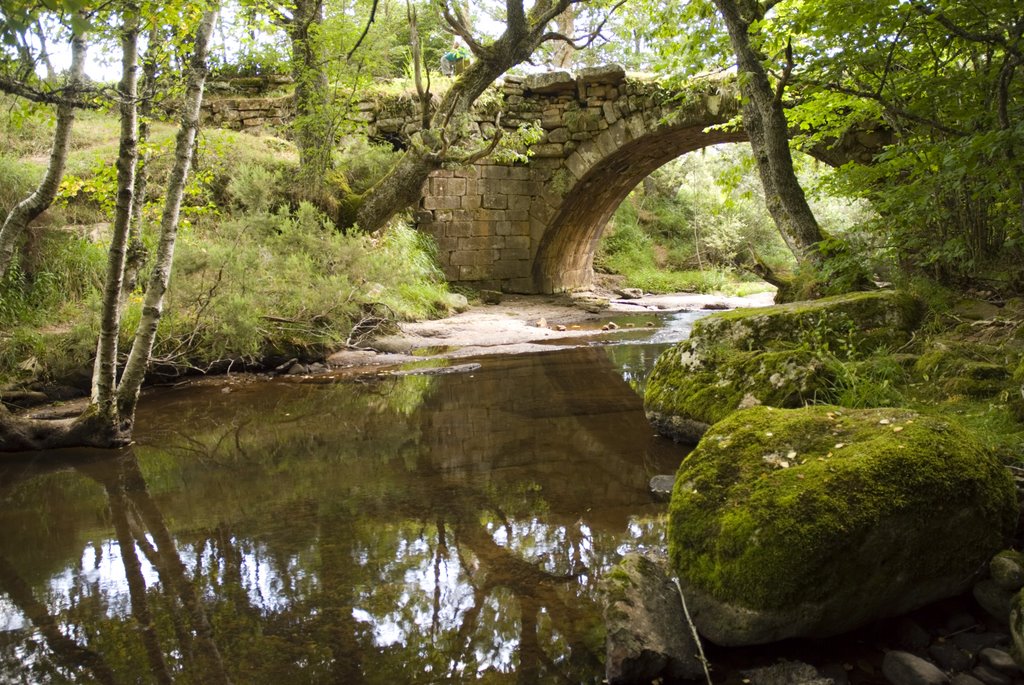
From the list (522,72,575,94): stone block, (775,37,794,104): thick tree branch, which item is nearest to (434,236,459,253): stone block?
(522,72,575,94): stone block

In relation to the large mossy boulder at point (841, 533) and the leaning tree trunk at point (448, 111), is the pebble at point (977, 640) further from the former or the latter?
the leaning tree trunk at point (448, 111)

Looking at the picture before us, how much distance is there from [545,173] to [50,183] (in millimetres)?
10051

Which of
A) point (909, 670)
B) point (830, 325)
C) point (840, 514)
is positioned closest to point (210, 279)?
point (830, 325)

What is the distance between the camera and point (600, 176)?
586 inches

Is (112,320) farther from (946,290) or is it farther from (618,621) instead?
(946,290)

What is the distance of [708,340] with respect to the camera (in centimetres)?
534

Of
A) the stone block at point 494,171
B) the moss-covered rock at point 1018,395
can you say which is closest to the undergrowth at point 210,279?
the stone block at point 494,171

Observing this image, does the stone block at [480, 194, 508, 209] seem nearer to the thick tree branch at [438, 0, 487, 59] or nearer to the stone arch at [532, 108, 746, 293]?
the stone arch at [532, 108, 746, 293]

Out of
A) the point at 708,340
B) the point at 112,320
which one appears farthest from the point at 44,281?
the point at 708,340

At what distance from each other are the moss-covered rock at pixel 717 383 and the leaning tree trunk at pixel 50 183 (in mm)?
4353

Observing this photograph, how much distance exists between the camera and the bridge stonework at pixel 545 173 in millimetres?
13547

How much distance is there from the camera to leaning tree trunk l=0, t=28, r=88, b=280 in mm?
5375

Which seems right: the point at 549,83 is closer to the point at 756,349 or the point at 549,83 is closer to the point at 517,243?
the point at 517,243

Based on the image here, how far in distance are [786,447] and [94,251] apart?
774cm
